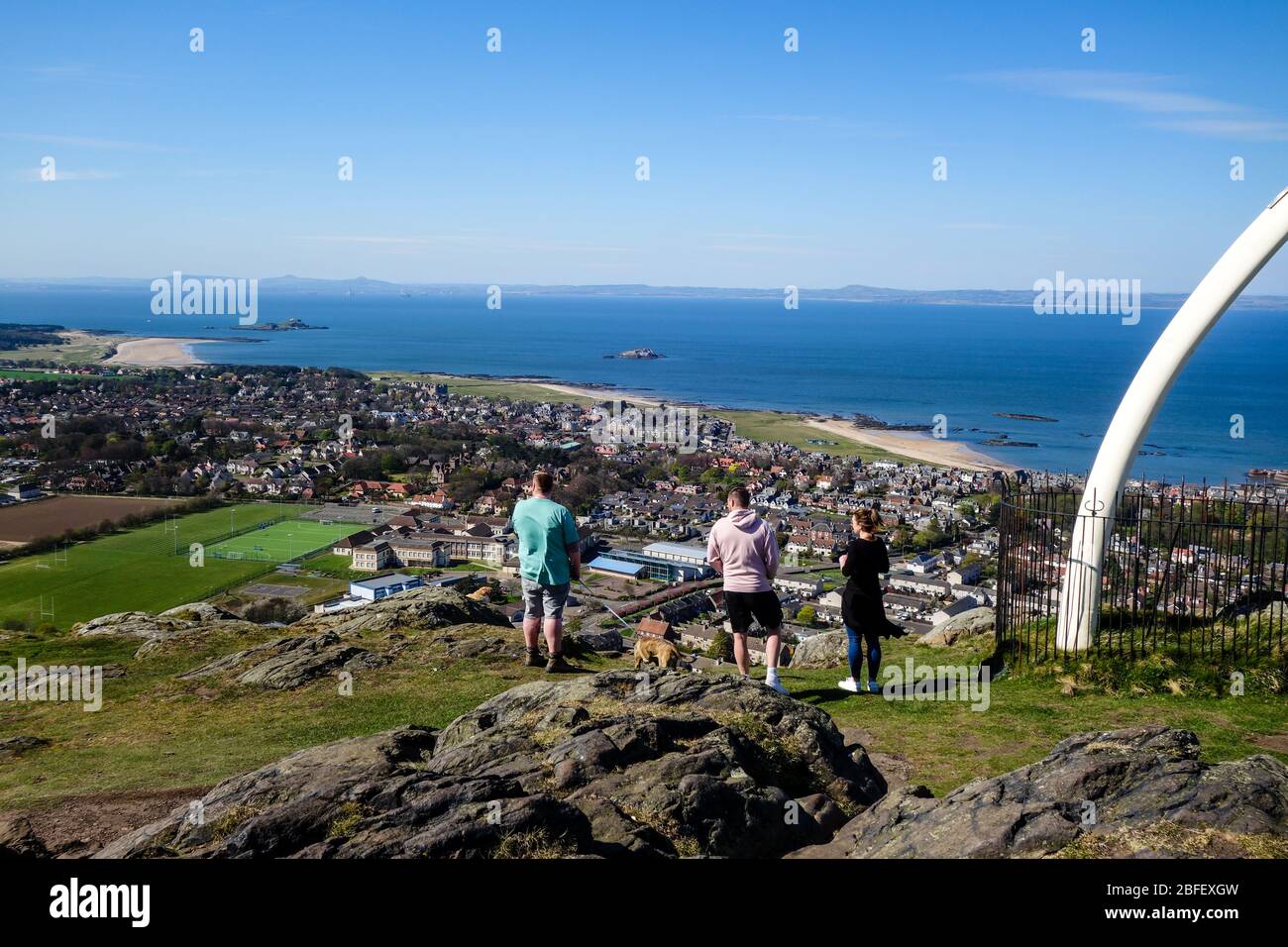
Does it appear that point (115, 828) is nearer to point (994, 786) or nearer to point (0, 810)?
point (0, 810)

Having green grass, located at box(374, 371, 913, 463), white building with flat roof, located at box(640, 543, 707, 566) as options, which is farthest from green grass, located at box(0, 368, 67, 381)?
white building with flat roof, located at box(640, 543, 707, 566)

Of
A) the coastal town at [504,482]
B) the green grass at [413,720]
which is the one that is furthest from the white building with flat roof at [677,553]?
the green grass at [413,720]

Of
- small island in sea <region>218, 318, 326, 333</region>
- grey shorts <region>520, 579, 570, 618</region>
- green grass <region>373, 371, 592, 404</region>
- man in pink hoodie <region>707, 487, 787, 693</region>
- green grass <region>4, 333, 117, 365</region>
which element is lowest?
grey shorts <region>520, 579, 570, 618</region>

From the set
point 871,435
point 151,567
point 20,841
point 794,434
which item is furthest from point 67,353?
point 20,841

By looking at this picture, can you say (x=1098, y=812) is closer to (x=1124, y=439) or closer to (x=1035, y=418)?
(x=1124, y=439)

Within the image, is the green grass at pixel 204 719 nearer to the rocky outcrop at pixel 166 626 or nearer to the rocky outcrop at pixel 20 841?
the rocky outcrop at pixel 20 841

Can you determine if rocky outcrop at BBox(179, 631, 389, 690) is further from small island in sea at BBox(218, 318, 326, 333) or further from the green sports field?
small island in sea at BBox(218, 318, 326, 333)

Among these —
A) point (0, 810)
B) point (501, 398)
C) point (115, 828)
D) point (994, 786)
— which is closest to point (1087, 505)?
point (994, 786)
